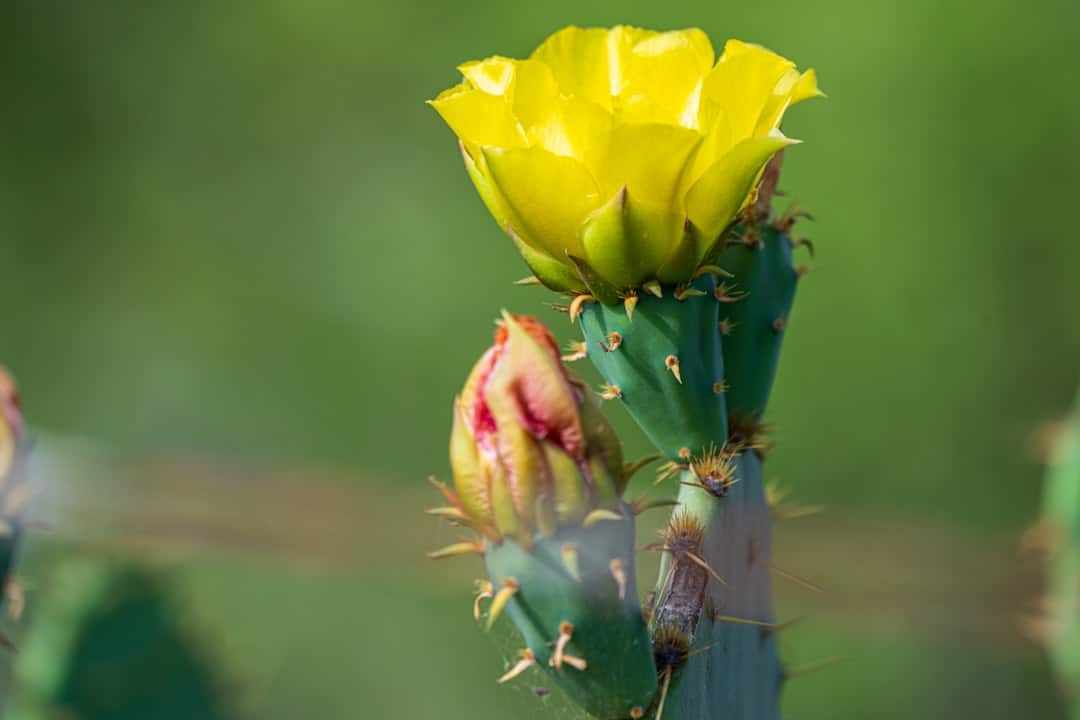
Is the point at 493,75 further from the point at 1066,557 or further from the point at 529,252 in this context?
the point at 1066,557

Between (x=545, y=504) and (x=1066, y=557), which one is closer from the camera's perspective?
(x=545, y=504)

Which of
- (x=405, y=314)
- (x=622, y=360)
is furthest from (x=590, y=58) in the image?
(x=405, y=314)

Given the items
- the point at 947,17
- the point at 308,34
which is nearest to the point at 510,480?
the point at 947,17

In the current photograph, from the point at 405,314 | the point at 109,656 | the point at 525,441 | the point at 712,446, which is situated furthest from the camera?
the point at 405,314

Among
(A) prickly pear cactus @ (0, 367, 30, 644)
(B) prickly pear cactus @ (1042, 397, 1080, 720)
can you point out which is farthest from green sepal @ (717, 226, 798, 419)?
(B) prickly pear cactus @ (1042, 397, 1080, 720)

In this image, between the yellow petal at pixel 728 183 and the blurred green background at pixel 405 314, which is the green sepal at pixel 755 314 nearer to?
the yellow petal at pixel 728 183

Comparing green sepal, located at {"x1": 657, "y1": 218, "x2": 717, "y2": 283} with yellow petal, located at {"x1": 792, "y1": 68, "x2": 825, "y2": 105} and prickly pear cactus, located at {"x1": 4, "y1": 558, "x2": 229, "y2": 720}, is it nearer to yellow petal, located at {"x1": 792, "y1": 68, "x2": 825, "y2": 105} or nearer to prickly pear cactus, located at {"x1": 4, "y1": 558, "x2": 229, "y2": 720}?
yellow petal, located at {"x1": 792, "y1": 68, "x2": 825, "y2": 105}
